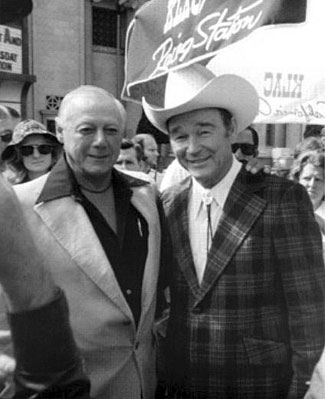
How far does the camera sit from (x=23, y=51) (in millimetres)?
12773

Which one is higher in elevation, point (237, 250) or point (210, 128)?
point (210, 128)

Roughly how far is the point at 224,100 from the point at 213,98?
5 centimetres

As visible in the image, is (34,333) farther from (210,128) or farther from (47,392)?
(210,128)

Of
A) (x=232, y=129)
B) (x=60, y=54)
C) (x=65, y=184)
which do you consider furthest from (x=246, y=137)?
(x=60, y=54)

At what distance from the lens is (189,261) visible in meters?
1.97

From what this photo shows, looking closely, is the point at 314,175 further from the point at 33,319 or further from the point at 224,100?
the point at 33,319

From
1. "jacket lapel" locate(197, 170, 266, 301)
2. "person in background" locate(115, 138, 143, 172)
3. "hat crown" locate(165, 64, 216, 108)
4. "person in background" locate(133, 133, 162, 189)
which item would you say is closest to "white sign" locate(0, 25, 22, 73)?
"person in background" locate(133, 133, 162, 189)

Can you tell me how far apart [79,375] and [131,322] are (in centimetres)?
101

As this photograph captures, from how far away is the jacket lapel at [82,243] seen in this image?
6.04 ft

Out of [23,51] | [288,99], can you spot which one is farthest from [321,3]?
[23,51]

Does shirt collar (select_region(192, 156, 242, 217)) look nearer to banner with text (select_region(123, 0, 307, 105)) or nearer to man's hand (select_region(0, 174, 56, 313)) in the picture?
banner with text (select_region(123, 0, 307, 105))

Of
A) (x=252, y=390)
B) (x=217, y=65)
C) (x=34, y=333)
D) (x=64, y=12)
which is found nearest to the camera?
(x=34, y=333)

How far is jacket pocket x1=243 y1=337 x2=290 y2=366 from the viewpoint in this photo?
1.82 meters

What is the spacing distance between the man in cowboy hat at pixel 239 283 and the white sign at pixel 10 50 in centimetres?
1118
